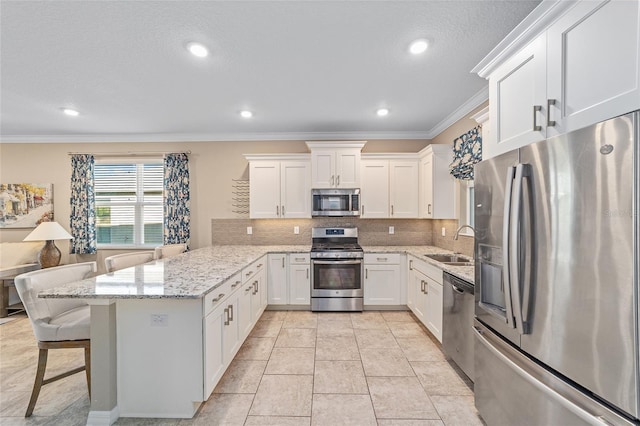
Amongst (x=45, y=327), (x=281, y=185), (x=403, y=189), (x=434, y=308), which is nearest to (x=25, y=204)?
(x=45, y=327)

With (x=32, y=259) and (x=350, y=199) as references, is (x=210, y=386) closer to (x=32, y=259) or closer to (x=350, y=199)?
(x=350, y=199)

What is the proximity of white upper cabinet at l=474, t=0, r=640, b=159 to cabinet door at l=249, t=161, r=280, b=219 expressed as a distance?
300 centimetres

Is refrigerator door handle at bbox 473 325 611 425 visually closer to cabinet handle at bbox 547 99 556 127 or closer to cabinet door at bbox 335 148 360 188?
cabinet handle at bbox 547 99 556 127

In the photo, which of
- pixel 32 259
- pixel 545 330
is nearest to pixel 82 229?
pixel 32 259

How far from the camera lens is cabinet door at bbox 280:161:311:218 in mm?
4133

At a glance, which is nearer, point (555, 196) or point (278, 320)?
point (555, 196)

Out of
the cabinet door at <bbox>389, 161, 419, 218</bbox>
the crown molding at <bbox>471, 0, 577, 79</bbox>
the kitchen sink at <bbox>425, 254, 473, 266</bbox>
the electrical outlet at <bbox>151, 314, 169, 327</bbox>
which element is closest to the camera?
the crown molding at <bbox>471, 0, 577, 79</bbox>

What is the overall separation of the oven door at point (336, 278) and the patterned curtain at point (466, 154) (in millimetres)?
1725

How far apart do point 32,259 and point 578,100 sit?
635 cm

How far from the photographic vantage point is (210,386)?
1920 millimetres

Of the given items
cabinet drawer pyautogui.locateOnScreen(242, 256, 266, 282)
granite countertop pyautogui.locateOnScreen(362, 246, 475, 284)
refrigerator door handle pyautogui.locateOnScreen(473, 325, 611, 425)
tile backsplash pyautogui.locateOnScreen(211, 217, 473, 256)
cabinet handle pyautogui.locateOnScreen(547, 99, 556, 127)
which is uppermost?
cabinet handle pyautogui.locateOnScreen(547, 99, 556, 127)

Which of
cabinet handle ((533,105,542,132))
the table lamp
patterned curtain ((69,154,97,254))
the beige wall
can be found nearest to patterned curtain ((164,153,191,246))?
the beige wall

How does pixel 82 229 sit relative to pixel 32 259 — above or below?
above

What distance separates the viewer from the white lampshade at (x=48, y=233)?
3.96 meters
